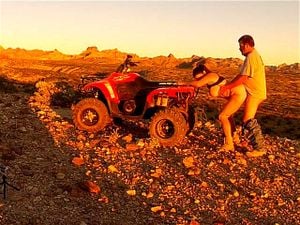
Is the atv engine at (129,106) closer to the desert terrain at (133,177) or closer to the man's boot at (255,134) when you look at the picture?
the desert terrain at (133,177)

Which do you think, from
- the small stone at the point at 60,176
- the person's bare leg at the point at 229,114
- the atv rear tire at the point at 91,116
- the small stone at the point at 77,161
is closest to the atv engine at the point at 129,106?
the atv rear tire at the point at 91,116

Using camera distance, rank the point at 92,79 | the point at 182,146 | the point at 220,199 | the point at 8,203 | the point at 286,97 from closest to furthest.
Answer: the point at 8,203
the point at 220,199
the point at 182,146
the point at 92,79
the point at 286,97

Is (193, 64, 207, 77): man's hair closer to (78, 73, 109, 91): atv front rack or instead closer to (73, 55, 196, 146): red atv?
(73, 55, 196, 146): red atv

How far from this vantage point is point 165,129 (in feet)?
29.7

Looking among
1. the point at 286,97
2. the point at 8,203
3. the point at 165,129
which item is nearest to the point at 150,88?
the point at 165,129

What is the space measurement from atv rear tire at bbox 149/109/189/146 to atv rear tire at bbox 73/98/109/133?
1.19m

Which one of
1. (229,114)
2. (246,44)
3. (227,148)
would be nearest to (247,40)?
(246,44)

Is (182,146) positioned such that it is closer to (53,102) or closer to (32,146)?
(32,146)

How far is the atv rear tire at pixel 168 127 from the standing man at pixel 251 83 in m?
0.93

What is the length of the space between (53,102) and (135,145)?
16.0ft

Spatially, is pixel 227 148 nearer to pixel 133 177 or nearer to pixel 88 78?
pixel 133 177

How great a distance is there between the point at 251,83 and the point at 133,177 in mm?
2766

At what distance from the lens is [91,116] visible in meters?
9.73

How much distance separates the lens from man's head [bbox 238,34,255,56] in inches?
326
